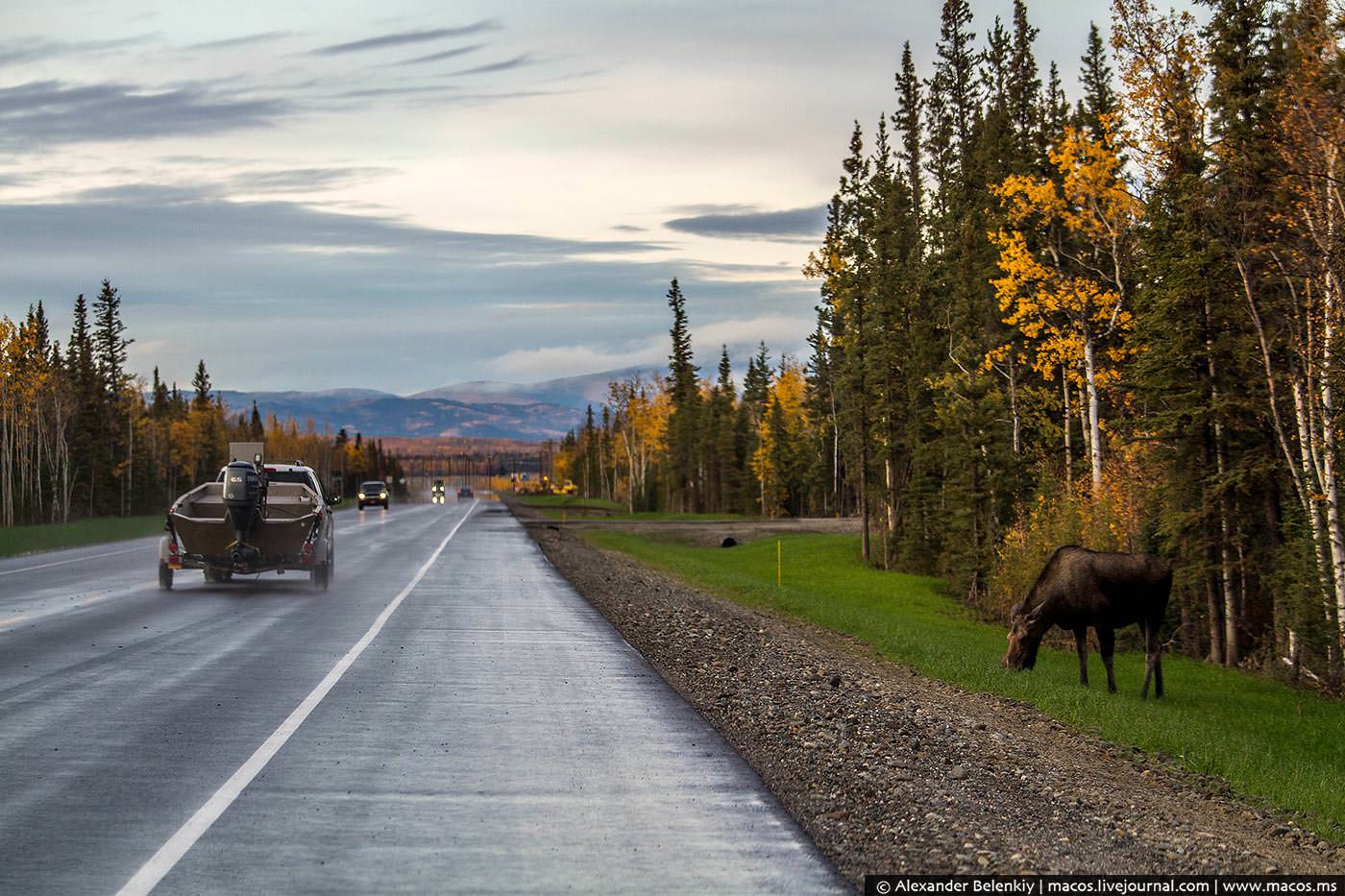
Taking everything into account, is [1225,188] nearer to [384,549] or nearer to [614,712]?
[614,712]

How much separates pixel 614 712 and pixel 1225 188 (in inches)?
736

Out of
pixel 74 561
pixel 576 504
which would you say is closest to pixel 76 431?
pixel 576 504

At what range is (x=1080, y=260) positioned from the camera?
1359 inches

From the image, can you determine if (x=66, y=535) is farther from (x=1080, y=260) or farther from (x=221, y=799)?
(x=221, y=799)

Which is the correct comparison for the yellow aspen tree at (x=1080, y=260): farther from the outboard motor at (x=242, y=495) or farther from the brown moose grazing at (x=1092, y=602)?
the outboard motor at (x=242, y=495)

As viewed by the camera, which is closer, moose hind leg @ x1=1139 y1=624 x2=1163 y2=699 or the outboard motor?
moose hind leg @ x1=1139 y1=624 x2=1163 y2=699

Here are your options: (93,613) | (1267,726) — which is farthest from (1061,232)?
(93,613)

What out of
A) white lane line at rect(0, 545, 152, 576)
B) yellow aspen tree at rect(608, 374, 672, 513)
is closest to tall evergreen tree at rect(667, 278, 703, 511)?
yellow aspen tree at rect(608, 374, 672, 513)

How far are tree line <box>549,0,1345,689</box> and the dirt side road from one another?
10.7m

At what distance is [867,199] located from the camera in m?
54.6

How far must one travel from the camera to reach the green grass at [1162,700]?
10.6 m

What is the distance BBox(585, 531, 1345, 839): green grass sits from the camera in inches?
417

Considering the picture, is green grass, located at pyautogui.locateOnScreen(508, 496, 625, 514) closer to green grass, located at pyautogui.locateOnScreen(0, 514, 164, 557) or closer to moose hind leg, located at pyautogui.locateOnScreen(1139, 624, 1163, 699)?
green grass, located at pyautogui.locateOnScreen(0, 514, 164, 557)

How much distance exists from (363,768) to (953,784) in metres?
4.07
